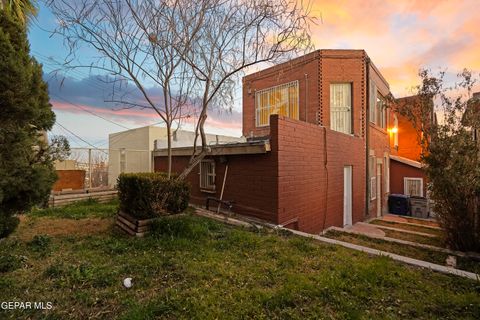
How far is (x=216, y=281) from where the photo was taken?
3033 millimetres

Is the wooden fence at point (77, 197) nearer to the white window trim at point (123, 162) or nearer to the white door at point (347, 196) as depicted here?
the white window trim at point (123, 162)

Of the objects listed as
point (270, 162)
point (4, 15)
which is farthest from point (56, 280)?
point (270, 162)

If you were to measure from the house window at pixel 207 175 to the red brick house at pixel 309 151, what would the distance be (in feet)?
0.12

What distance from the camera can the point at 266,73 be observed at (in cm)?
1277

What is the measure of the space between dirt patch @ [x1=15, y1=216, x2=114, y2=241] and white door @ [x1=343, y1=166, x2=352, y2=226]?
8.03 meters

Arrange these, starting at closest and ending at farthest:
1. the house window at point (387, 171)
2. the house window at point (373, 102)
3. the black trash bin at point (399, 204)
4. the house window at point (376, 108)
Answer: the house window at point (373, 102), the house window at point (376, 108), the black trash bin at point (399, 204), the house window at point (387, 171)

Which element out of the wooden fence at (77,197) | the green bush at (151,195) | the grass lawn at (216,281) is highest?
the green bush at (151,195)

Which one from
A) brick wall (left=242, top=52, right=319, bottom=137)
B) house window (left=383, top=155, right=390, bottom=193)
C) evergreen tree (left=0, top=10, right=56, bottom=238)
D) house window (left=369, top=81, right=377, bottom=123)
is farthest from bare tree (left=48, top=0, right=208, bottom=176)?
house window (left=383, top=155, right=390, bottom=193)

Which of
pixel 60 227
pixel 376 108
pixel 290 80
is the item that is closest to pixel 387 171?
pixel 376 108

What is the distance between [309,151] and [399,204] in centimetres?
1124

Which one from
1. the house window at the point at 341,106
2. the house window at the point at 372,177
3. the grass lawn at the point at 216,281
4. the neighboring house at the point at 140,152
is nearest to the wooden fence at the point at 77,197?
the neighboring house at the point at 140,152

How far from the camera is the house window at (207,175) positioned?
7.98m

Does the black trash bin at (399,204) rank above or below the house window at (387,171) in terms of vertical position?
below

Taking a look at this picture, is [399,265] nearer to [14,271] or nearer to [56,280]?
[56,280]
